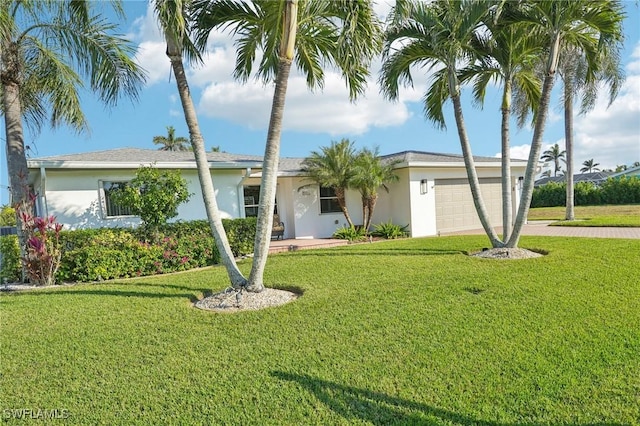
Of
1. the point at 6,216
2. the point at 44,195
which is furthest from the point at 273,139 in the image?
the point at 6,216

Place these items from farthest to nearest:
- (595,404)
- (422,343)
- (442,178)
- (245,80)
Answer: (442,178) → (245,80) → (422,343) → (595,404)

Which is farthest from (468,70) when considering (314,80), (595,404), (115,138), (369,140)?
(115,138)

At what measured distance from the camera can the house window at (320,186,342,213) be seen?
1571cm

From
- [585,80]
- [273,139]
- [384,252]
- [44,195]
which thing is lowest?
[384,252]

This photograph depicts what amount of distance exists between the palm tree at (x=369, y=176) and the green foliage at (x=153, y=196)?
654cm

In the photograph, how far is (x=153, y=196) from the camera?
30.8 feet

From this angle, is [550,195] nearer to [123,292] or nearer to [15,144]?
[123,292]

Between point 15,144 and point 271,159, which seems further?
point 15,144

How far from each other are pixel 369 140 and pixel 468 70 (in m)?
5.40

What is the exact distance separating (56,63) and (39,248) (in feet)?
13.4

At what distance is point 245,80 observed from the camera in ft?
28.0

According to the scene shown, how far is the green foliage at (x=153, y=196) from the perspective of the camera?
30.8ft

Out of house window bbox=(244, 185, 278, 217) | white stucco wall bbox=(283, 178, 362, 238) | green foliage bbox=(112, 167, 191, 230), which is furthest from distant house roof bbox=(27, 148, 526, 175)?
house window bbox=(244, 185, 278, 217)

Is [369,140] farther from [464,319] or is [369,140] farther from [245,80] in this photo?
[464,319]
